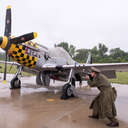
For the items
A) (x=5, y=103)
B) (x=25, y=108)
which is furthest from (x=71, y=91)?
(x=5, y=103)

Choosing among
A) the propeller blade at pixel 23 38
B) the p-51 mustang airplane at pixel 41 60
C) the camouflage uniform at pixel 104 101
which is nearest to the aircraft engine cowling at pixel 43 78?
the p-51 mustang airplane at pixel 41 60

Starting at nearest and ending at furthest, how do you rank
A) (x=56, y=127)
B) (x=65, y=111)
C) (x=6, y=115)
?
(x=56, y=127)
(x=6, y=115)
(x=65, y=111)

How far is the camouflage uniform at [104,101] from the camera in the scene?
313cm

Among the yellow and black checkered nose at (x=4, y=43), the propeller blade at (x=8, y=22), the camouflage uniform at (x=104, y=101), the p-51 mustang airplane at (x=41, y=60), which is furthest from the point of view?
the propeller blade at (x=8, y=22)

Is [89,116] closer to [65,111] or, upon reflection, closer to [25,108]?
[65,111]

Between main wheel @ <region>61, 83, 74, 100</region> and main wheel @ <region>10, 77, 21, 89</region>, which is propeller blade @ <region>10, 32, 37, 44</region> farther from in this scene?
main wheel @ <region>10, 77, 21, 89</region>

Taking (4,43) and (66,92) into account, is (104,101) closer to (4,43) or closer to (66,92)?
(66,92)

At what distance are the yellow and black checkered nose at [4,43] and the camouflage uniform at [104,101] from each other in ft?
11.7

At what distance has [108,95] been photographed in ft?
10.5

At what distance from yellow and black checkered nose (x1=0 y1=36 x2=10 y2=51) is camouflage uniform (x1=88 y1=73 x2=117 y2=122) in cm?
356

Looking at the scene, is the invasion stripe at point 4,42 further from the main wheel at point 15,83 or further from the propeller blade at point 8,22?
the main wheel at point 15,83

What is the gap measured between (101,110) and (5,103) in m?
3.25

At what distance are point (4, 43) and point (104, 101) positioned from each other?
4.09m

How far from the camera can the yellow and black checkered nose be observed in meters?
5.21
